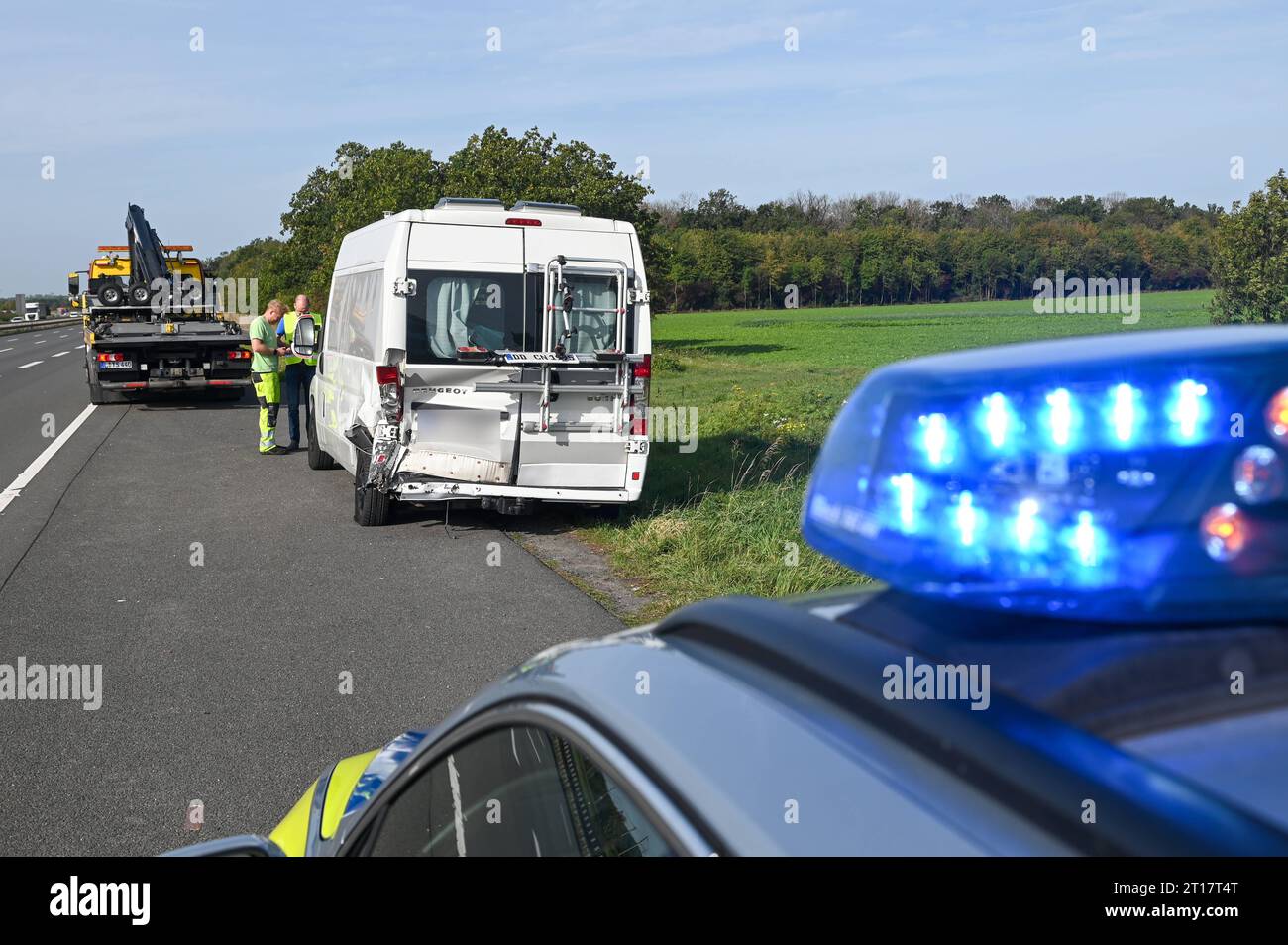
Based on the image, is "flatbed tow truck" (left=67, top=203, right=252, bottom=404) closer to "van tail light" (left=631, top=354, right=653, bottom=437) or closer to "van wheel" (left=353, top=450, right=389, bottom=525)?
"van wheel" (left=353, top=450, right=389, bottom=525)

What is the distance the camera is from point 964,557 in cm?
122

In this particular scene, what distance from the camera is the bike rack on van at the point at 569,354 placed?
405 inches

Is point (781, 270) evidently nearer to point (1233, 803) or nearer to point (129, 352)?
point (129, 352)

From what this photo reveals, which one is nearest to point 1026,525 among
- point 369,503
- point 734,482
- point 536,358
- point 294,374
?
point 536,358

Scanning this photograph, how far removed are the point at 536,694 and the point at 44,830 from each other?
3.70 m

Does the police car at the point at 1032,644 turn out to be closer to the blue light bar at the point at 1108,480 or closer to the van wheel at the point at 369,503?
the blue light bar at the point at 1108,480

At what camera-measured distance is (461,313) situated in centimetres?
1033

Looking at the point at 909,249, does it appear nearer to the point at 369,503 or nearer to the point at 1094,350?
the point at 369,503

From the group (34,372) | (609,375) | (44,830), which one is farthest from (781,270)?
(44,830)

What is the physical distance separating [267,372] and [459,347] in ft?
20.9

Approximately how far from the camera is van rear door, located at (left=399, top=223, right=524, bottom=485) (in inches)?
402

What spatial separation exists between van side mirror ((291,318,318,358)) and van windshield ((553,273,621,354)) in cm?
444

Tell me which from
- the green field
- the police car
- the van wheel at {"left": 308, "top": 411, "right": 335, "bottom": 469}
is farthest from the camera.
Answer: the van wheel at {"left": 308, "top": 411, "right": 335, "bottom": 469}

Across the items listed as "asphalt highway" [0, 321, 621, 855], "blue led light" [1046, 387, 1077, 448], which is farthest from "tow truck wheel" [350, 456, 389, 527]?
"blue led light" [1046, 387, 1077, 448]
